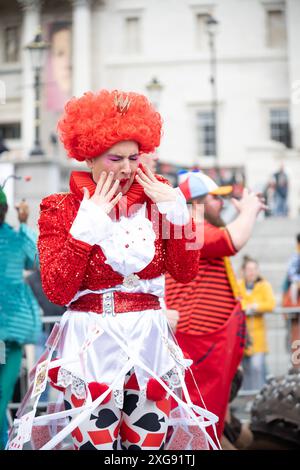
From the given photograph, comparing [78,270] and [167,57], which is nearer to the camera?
[78,270]

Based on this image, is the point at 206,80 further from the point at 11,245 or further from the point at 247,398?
the point at 11,245

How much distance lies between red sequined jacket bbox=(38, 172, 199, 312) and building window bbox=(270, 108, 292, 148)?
20.4m

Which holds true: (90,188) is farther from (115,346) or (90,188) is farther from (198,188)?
(198,188)

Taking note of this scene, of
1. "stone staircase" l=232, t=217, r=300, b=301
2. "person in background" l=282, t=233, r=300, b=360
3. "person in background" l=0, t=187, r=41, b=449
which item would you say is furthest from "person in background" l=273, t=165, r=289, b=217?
"person in background" l=0, t=187, r=41, b=449

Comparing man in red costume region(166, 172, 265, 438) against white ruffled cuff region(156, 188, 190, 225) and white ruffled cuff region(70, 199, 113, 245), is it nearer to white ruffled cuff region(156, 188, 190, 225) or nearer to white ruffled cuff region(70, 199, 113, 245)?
white ruffled cuff region(156, 188, 190, 225)

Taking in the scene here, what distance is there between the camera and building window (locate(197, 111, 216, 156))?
23484 mm

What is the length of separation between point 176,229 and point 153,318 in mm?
291

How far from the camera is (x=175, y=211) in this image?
2.52 meters

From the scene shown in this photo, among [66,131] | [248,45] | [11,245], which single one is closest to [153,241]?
[66,131]

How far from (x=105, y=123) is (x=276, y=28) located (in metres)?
16.7

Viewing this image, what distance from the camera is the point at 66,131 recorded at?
2.55m

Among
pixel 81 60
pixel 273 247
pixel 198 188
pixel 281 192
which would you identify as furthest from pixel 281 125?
pixel 198 188

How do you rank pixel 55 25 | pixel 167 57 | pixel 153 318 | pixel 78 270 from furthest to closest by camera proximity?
1. pixel 167 57
2. pixel 55 25
3. pixel 153 318
4. pixel 78 270

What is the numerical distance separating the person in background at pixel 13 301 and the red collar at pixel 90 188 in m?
1.20
